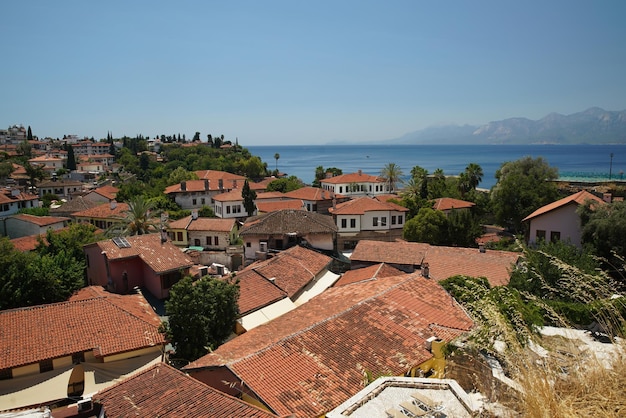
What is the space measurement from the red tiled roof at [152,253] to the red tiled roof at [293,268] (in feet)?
13.8

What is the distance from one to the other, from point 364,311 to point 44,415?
10594 millimetres

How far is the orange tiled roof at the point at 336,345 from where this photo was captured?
11.4 metres

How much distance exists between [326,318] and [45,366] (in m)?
9.57

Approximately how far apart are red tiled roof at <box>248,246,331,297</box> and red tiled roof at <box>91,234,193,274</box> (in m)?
4.20

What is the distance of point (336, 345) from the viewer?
13.5 m

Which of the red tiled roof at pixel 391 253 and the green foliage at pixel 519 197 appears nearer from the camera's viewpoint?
the red tiled roof at pixel 391 253

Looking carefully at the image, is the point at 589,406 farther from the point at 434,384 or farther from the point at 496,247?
the point at 496,247

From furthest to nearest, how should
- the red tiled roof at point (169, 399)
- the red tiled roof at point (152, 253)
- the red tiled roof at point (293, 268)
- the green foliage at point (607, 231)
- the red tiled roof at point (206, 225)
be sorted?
the red tiled roof at point (206, 225), the red tiled roof at point (152, 253), the green foliage at point (607, 231), the red tiled roof at point (293, 268), the red tiled roof at point (169, 399)

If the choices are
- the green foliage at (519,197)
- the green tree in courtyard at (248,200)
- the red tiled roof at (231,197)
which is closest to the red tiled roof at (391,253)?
the green foliage at (519,197)

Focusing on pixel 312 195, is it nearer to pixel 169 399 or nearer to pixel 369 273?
pixel 369 273

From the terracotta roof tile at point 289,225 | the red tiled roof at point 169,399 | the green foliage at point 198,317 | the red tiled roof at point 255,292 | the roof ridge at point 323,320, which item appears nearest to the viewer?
the red tiled roof at point 169,399

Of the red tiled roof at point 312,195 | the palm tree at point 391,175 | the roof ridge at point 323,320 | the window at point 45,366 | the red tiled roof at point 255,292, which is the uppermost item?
the palm tree at point 391,175

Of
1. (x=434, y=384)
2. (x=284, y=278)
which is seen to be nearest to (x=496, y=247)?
(x=284, y=278)

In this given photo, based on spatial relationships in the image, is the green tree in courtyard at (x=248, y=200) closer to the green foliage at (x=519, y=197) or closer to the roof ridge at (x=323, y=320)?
the green foliage at (x=519, y=197)
